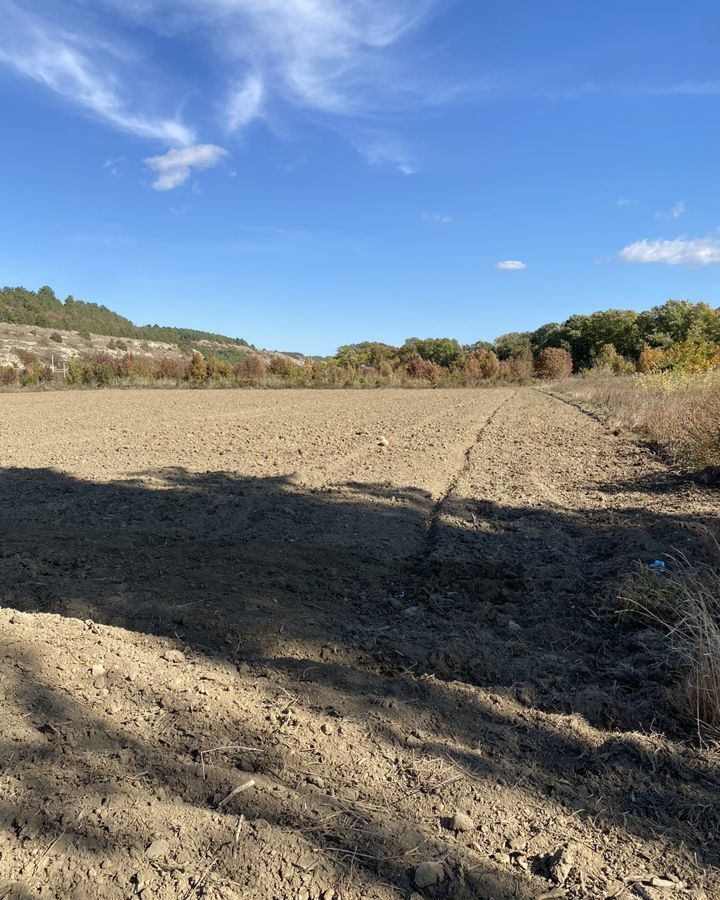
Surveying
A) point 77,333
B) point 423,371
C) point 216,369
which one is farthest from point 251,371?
point 77,333

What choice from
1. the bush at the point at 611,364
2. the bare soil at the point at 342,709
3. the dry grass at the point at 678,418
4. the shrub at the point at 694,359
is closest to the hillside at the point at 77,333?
the bush at the point at 611,364

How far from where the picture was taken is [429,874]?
1734 millimetres

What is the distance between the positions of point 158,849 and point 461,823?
38.4 inches

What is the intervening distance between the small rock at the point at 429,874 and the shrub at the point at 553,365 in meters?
48.4

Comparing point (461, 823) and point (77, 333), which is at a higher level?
point (77, 333)

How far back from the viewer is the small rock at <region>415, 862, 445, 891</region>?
67.5 inches

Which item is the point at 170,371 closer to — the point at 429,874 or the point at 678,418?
the point at 678,418

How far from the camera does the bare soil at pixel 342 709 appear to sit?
1.78m

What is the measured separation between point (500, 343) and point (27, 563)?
237 feet

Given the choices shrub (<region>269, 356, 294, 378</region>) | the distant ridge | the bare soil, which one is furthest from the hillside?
the bare soil

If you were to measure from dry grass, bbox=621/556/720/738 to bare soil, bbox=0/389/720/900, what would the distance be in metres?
0.12

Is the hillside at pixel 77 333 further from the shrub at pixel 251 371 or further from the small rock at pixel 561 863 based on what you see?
the small rock at pixel 561 863

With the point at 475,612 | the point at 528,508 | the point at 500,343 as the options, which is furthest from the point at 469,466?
the point at 500,343

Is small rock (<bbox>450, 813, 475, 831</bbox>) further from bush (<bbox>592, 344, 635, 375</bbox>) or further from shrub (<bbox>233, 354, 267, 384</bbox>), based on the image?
bush (<bbox>592, 344, 635, 375</bbox>)
